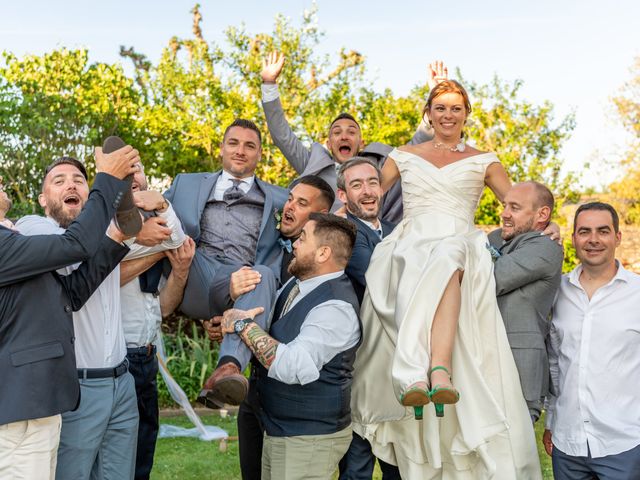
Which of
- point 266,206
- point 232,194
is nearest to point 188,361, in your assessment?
point 232,194

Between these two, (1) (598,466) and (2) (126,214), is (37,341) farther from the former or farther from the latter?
(1) (598,466)

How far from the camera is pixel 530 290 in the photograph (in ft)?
→ 14.8

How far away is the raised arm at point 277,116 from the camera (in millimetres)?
6109

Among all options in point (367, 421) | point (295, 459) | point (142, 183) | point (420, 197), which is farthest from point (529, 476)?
point (142, 183)

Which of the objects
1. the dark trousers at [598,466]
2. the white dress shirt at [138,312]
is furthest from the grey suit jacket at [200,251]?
the dark trousers at [598,466]

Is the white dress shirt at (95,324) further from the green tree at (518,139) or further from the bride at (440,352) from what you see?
the green tree at (518,139)

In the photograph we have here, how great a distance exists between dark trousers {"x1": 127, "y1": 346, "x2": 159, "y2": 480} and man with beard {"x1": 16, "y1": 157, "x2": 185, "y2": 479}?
55cm

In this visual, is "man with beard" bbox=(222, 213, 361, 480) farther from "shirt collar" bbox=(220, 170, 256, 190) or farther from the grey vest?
"shirt collar" bbox=(220, 170, 256, 190)

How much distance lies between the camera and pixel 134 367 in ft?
16.2

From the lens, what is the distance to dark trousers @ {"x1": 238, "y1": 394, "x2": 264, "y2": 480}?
4.87m

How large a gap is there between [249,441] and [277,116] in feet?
9.64

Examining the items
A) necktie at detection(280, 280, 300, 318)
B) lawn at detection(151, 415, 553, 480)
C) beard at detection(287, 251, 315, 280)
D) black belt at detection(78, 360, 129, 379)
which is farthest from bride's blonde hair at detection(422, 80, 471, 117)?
lawn at detection(151, 415, 553, 480)

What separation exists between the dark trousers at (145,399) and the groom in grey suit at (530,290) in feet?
8.07

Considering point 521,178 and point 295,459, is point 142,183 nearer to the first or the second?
point 295,459
